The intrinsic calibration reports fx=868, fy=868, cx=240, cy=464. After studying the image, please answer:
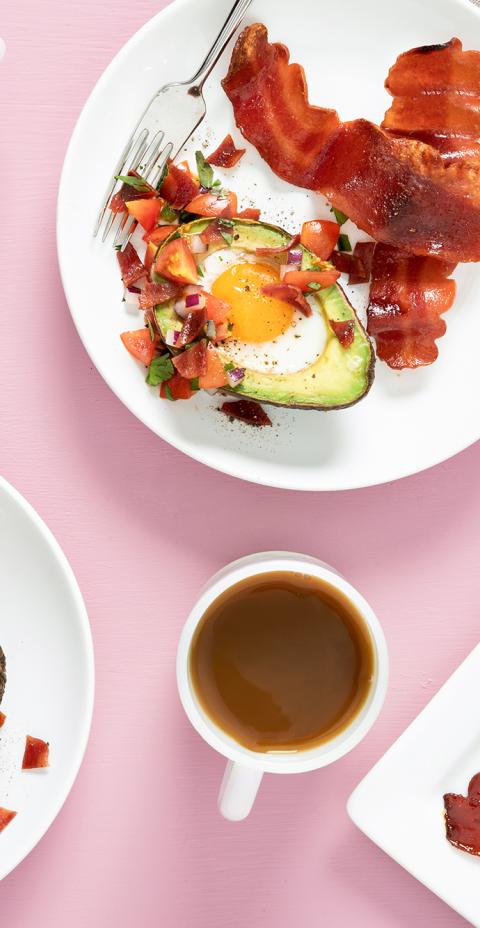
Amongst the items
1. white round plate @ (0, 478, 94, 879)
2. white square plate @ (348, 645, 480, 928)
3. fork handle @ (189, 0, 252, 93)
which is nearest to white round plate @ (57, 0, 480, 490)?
fork handle @ (189, 0, 252, 93)

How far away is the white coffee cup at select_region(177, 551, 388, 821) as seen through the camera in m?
1.26

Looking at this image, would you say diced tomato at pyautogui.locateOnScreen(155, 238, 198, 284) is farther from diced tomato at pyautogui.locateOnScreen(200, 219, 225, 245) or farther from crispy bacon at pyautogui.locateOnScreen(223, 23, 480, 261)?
crispy bacon at pyautogui.locateOnScreen(223, 23, 480, 261)

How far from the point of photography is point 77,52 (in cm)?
130

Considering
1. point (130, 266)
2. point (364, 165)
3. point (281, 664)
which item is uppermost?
point (364, 165)

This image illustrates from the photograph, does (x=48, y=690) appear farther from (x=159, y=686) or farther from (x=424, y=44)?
(x=424, y=44)

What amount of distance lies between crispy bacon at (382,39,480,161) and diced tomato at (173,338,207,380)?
0.44 meters

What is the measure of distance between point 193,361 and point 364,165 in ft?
1.26

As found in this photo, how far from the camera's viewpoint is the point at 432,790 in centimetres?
138

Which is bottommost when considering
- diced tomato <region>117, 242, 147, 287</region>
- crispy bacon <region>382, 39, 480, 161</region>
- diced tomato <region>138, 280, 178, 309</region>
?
diced tomato <region>117, 242, 147, 287</region>

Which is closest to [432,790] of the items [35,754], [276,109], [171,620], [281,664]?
[281,664]

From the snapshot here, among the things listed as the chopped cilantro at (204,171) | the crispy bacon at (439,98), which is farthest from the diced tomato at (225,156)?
the crispy bacon at (439,98)

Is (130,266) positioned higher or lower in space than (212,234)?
lower

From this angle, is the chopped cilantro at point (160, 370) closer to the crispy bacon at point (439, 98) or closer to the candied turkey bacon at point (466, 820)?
the crispy bacon at point (439, 98)

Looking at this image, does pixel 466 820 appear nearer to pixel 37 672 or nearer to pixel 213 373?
pixel 37 672
